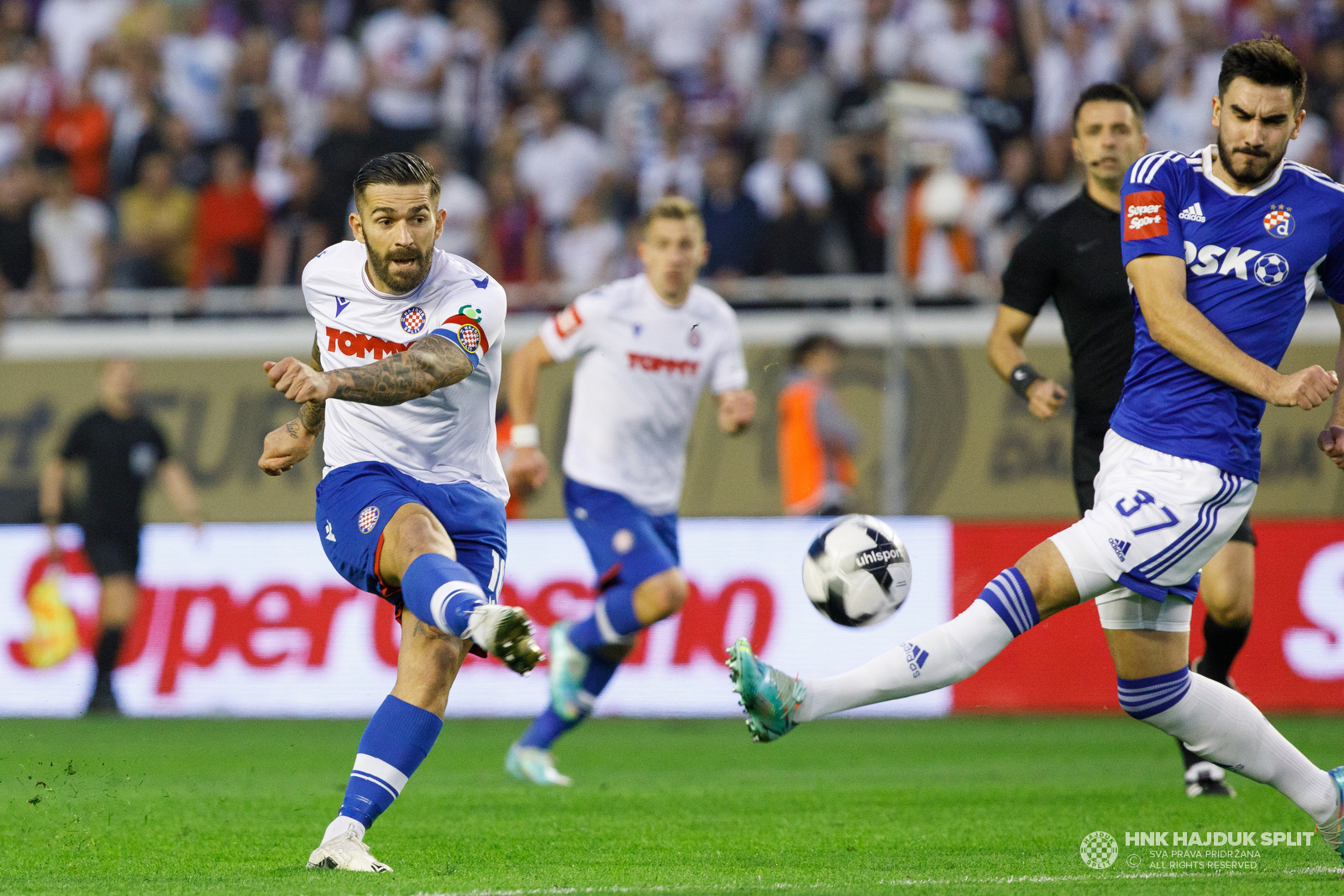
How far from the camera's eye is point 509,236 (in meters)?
15.5

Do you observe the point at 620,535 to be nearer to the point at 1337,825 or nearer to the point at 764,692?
the point at 764,692

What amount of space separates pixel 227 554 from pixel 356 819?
24.0ft

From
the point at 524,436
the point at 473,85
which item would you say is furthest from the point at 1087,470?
the point at 473,85

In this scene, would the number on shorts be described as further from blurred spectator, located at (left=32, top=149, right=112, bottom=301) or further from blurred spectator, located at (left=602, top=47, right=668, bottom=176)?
blurred spectator, located at (left=32, top=149, right=112, bottom=301)

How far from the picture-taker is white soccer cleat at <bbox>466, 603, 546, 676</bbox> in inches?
182

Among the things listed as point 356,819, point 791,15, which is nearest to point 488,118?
point 791,15

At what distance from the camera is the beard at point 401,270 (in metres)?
5.42

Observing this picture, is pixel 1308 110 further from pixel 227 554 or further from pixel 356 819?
pixel 356 819

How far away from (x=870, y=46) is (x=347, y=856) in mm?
12003

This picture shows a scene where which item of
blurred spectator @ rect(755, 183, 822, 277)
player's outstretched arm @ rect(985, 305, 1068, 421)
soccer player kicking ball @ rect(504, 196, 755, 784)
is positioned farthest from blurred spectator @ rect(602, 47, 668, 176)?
player's outstretched arm @ rect(985, 305, 1068, 421)

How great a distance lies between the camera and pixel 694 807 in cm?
737

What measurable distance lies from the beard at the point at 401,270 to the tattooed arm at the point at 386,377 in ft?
1.01

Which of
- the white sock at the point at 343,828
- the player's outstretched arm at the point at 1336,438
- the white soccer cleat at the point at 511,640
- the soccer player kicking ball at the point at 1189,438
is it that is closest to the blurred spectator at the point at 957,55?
the soccer player kicking ball at the point at 1189,438

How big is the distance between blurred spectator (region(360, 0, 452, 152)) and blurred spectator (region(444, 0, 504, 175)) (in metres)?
0.13
